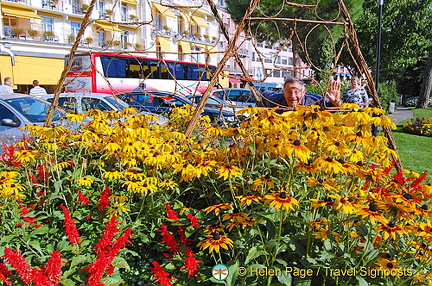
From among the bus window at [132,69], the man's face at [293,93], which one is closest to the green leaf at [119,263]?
the man's face at [293,93]

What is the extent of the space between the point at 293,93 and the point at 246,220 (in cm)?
212

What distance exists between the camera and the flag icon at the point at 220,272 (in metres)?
1.57

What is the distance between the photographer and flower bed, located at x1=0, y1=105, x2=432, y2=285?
5.13ft

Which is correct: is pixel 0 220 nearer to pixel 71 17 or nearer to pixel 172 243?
pixel 172 243

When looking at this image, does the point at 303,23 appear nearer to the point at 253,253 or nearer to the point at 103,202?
the point at 103,202

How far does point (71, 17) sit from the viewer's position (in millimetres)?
29453

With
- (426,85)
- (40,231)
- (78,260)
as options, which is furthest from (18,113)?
(426,85)

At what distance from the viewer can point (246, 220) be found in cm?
173

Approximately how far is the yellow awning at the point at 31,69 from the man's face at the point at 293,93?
20973 mm

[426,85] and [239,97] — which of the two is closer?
[239,97]

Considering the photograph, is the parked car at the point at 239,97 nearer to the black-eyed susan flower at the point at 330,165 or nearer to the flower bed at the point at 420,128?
the black-eyed susan flower at the point at 330,165

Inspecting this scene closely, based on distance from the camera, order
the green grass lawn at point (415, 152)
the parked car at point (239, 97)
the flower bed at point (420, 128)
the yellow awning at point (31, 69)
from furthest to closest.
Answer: the yellow awning at point (31, 69) → the flower bed at point (420, 128) → the green grass lawn at point (415, 152) → the parked car at point (239, 97)

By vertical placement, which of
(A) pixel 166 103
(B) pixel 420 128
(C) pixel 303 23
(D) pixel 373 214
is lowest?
(B) pixel 420 128

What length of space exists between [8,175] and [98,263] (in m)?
1.01
